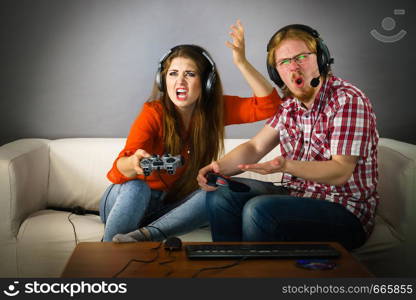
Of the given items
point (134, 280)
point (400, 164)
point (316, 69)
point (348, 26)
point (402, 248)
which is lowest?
point (402, 248)

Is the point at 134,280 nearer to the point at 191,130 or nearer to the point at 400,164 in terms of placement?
the point at 191,130

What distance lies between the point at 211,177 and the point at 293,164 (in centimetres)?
26

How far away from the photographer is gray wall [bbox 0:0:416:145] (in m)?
1.86

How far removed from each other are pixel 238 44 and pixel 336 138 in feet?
1.60

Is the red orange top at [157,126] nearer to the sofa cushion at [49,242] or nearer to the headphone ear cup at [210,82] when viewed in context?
the headphone ear cup at [210,82]

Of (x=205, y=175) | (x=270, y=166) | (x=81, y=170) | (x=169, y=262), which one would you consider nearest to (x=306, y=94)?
(x=270, y=166)

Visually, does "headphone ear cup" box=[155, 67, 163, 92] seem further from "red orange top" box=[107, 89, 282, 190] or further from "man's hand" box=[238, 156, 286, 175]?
"man's hand" box=[238, 156, 286, 175]

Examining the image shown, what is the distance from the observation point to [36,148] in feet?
6.50

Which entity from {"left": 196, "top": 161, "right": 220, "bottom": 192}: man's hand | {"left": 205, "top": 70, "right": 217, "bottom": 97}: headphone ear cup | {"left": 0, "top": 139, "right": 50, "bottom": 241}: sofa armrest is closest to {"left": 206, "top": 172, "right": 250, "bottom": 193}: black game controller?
{"left": 196, "top": 161, "right": 220, "bottom": 192}: man's hand

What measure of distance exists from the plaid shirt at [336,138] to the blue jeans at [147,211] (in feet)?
1.01

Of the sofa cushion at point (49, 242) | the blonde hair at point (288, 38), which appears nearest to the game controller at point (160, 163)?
the sofa cushion at point (49, 242)

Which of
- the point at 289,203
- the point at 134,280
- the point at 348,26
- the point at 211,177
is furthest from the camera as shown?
the point at 348,26

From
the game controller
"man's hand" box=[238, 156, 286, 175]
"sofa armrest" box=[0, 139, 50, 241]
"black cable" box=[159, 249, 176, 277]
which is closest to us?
"black cable" box=[159, 249, 176, 277]

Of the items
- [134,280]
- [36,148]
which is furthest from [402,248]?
[36,148]
